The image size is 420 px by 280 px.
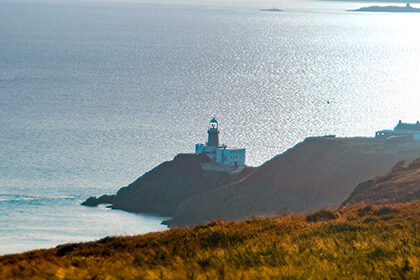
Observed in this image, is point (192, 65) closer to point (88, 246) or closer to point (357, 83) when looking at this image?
point (357, 83)

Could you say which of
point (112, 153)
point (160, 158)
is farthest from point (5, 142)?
point (160, 158)

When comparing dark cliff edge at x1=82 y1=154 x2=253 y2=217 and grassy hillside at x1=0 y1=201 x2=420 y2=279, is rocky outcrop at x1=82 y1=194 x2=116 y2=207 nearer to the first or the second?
dark cliff edge at x1=82 y1=154 x2=253 y2=217

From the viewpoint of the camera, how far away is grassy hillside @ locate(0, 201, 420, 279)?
11547 millimetres

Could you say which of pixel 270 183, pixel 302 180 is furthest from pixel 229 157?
pixel 302 180

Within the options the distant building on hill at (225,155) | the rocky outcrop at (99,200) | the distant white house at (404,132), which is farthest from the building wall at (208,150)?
the distant white house at (404,132)

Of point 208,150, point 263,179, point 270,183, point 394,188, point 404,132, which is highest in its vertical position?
point 404,132

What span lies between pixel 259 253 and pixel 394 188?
66.7 ft

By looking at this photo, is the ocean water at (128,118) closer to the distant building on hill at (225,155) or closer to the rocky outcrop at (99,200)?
the rocky outcrop at (99,200)

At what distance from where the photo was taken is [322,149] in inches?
2516

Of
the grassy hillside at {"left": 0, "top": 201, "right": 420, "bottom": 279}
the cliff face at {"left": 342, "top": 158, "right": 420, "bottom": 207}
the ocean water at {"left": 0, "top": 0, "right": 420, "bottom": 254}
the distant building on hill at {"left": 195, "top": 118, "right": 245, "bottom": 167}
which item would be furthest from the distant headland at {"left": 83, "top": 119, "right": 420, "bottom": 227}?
the grassy hillside at {"left": 0, "top": 201, "right": 420, "bottom": 279}

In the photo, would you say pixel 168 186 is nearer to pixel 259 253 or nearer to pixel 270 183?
pixel 270 183

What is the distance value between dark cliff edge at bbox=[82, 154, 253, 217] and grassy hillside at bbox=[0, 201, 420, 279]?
165ft

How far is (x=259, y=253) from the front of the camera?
13.7 meters

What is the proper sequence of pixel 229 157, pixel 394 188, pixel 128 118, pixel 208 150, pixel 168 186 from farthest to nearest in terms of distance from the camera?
pixel 128 118 → pixel 208 150 → pixel 229 157 → pixel 168 186 → pixel 394 188
